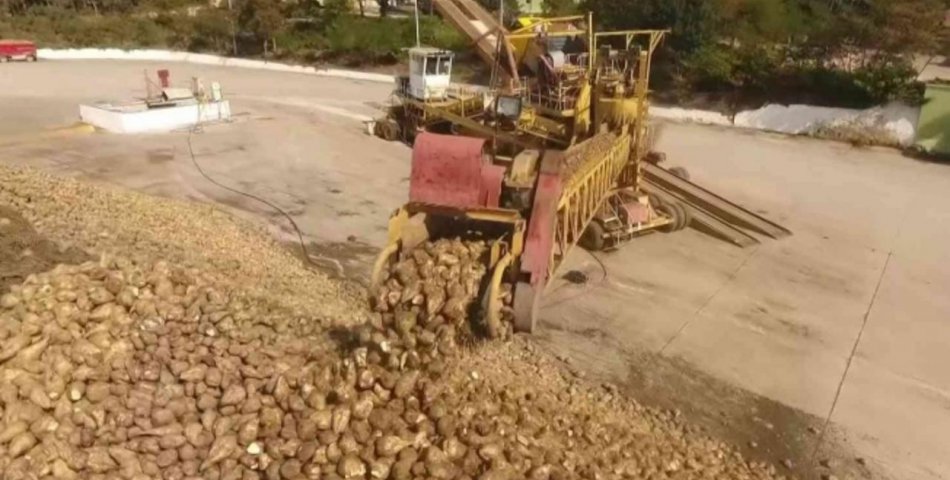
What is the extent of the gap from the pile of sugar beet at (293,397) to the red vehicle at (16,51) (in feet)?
104

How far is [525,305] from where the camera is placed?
7910 mm

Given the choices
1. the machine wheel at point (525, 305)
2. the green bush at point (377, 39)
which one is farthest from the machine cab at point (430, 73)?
the green bush at point (377, 39)

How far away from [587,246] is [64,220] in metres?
8.60

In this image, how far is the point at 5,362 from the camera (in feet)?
23.0

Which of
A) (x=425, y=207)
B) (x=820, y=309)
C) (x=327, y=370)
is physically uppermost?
(x=425, y=207)

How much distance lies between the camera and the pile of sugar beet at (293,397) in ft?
21.1

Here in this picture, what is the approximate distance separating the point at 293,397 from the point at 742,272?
8707 millimetres

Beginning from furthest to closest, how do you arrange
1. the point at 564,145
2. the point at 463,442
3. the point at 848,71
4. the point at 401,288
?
the point at 848,71
the point at 564,145
the point at 401,288
the point at 463,442

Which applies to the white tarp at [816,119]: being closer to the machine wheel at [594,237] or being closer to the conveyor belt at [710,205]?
the conveyor belt at [710,205]

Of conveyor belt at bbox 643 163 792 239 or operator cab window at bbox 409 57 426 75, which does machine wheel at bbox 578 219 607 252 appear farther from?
operator cab window at bbox 409 57 426 75

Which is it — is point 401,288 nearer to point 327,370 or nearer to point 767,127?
point 327,370

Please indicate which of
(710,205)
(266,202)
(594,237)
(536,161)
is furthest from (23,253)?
(710,205)

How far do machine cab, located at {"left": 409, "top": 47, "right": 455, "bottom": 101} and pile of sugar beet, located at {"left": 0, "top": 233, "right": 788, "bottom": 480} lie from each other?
1215 centimetres

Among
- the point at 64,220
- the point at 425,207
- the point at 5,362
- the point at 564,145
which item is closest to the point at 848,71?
the point at 564,145
